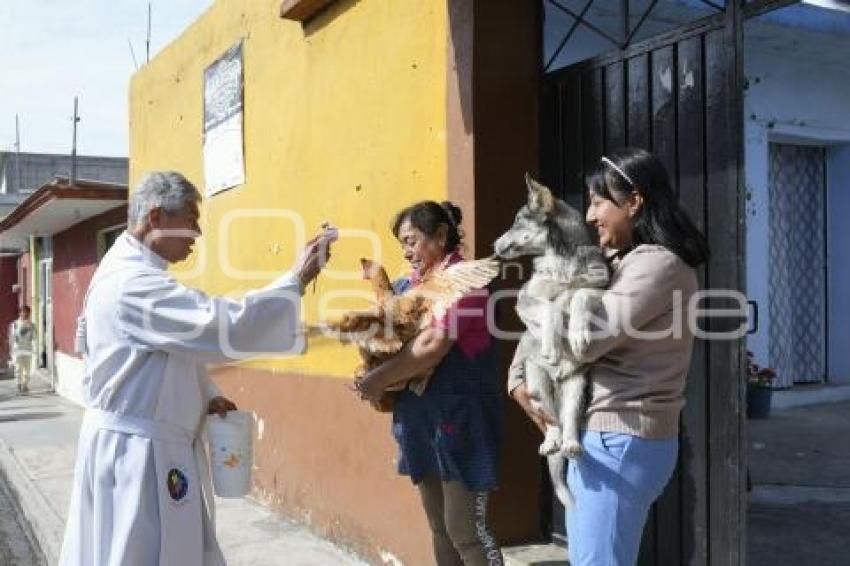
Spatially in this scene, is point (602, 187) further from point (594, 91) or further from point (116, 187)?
point (116, 187)

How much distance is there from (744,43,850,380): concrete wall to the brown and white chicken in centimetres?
611

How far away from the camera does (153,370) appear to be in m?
3.04

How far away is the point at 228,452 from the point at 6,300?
24188mm

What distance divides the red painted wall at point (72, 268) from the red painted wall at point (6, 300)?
6809mm

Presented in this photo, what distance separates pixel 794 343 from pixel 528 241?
7.57 m

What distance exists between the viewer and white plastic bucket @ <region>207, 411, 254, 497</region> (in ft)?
10.4

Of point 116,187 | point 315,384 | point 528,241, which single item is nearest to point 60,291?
point 116,187

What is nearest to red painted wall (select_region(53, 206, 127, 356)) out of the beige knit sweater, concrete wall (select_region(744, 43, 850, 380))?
concrete wall (select_region(744, 43, 850, 380))

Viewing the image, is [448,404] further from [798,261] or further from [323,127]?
[798,261]

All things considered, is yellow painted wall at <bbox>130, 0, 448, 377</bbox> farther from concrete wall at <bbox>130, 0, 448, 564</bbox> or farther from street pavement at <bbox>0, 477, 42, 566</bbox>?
street pavement at <bbox>0, 477, 42, 566</bbox>

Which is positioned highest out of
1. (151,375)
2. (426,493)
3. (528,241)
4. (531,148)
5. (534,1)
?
(534,1)

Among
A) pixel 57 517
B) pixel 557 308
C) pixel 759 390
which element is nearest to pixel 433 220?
pixel 557 308

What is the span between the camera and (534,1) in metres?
4.33

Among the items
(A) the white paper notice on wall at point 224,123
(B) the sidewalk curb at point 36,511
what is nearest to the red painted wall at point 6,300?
(B) the sidewalk curb at point 36,511
